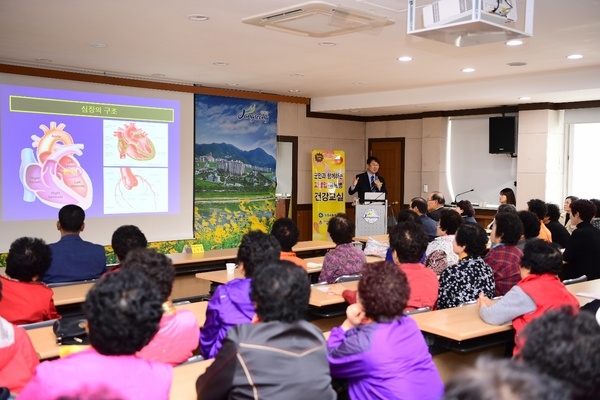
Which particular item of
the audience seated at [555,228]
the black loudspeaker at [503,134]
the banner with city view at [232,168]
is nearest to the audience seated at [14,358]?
the audience seated at [555,228]

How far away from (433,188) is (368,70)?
3.97 m

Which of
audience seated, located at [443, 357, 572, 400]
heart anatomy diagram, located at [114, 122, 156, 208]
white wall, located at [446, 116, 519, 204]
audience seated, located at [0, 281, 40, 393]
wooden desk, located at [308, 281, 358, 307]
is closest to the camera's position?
audience seated, located at [443, 357, 572, 400]

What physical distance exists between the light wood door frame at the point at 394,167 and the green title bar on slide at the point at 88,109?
4.59m

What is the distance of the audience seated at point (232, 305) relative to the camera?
3.00 m

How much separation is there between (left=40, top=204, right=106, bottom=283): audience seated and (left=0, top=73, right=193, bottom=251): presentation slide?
3277 millimetres

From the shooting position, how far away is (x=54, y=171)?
790 cm

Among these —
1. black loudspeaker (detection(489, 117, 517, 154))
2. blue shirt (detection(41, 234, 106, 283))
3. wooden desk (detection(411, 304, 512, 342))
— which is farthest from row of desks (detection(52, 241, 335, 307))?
black loudspeaker (detection(489, 117, 517, 154))

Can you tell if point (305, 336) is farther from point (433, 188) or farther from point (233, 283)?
point (433, 188)

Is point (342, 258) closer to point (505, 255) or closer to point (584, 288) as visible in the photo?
point (505, 255)

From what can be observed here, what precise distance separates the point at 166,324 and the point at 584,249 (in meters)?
4.30

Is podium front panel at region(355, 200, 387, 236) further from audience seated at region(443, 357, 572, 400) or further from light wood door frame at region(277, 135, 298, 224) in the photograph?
audience seated at region(443, 357, 572, 400)

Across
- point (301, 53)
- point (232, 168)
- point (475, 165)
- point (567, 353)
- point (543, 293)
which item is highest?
point (301, 53)

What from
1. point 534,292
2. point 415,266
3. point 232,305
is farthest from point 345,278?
point 232,305

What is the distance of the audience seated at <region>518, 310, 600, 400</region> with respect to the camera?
133 centimetres
